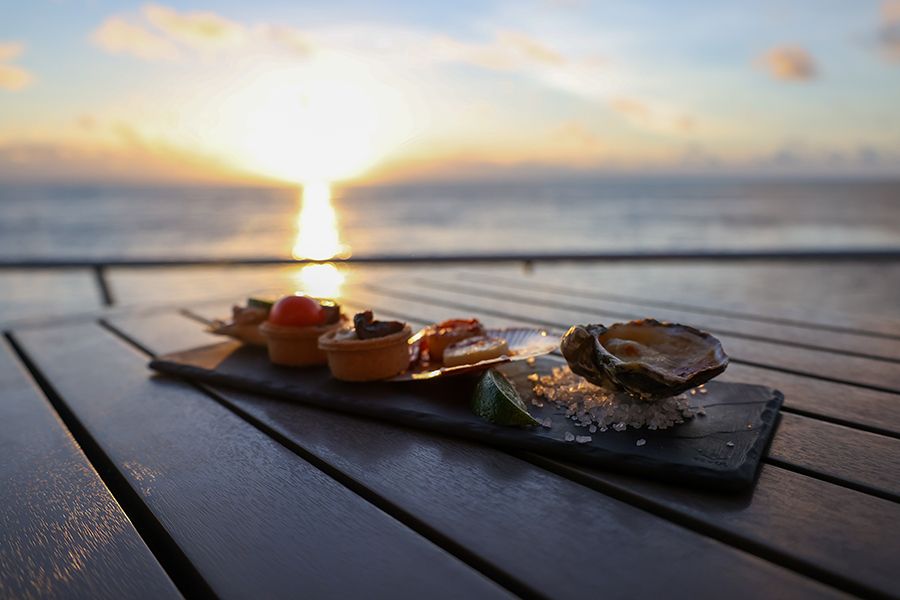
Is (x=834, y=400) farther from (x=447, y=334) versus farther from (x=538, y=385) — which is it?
(x=447, y=334)

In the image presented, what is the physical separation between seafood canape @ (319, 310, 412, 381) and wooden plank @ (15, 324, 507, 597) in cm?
24

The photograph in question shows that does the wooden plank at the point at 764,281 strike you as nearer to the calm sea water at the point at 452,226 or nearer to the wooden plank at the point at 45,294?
the calm sea water at the point at 452,226

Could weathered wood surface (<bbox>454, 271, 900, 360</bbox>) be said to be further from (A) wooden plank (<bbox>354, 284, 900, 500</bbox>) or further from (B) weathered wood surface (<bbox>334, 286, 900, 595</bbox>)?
(B) weathered wood surface (<bbox>334, 286, 900, 595</bbox>)

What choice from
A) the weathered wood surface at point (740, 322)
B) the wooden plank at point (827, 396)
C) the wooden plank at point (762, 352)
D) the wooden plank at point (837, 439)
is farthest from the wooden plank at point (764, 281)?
the wooden plank at point (837, 439)

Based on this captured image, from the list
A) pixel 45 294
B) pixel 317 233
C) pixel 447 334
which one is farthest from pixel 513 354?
pixel 317 233

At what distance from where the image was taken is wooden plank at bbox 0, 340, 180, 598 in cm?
74

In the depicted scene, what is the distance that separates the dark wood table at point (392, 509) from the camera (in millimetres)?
719

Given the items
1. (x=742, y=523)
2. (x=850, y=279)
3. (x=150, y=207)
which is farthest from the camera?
(x=150, y=207)

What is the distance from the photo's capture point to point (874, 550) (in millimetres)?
745

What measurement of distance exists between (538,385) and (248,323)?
2.65 feet

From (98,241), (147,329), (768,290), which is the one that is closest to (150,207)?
(98,241)

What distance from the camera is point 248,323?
166 cm

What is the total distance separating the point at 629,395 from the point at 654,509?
303mm

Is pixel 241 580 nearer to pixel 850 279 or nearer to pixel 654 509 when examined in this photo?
pixel 654 509
